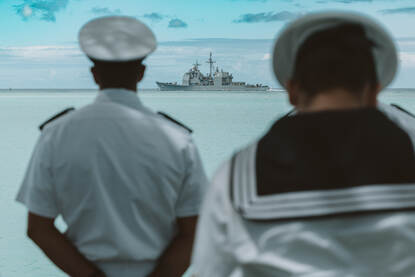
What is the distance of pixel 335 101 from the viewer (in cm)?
96

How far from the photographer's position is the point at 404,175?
3.08 feet

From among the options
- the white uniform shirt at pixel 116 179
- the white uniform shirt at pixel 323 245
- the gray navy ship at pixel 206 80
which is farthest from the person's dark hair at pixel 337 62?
the gray navy ship at pixel 206 80

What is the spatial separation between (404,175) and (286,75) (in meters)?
0.34

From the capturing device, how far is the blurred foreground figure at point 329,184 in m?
0.92

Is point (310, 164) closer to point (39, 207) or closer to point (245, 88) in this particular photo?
point (39, 207)

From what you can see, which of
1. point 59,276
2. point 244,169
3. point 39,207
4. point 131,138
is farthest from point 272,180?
point 59,276

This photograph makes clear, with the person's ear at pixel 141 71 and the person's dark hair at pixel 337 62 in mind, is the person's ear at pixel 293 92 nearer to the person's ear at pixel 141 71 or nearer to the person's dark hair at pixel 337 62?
the person's dark hair at pixel 337 62

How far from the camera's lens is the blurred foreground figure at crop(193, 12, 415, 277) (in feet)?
Result: 3.02

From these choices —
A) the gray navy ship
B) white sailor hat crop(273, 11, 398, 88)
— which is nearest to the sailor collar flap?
white sailor hat crop(273, 11, 398, 88)

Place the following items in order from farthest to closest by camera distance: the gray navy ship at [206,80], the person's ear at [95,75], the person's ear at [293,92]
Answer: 1. the gray navy ship at [206,80]
2. the person's ear at [95,75]
3. the person's ear at [293,92]

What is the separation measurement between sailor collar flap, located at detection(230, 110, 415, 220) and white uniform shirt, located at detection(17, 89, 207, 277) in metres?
0.74

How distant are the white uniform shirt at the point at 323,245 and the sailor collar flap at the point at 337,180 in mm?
22

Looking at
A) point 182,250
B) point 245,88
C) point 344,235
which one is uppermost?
point 344,235

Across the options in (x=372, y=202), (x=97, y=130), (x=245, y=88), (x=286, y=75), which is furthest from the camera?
(x=245, y=88)
